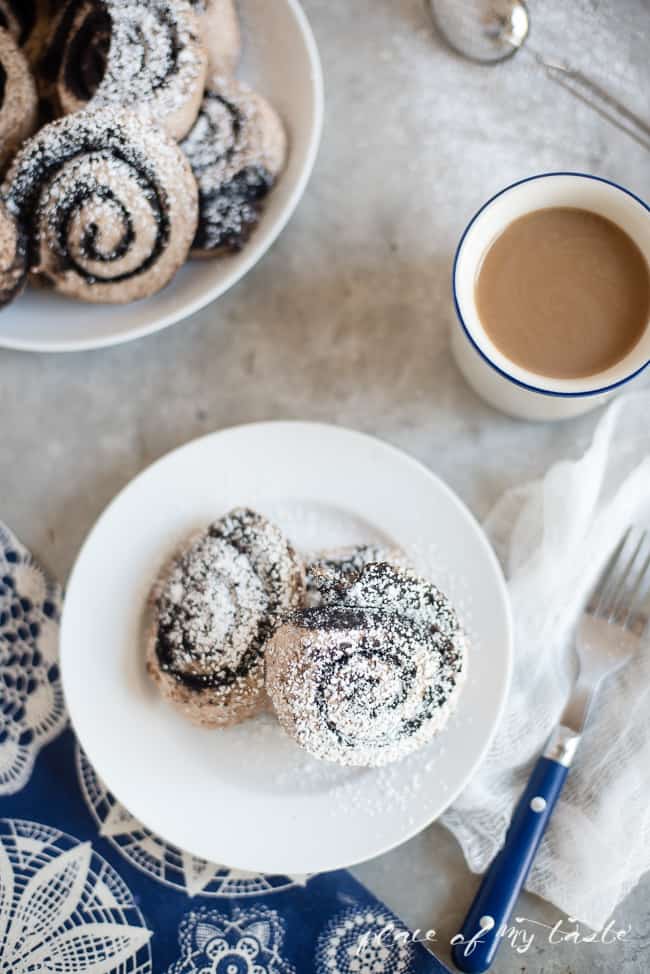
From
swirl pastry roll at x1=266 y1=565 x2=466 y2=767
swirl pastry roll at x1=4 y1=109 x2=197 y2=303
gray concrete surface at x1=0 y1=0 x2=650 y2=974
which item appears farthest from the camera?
gray concrete surface at x1=0 y1=0 x2=650 y2=974

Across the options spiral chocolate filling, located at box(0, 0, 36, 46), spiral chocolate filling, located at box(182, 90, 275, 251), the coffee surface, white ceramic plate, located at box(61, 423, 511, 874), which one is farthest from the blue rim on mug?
spiral chocolate filling, located at box(0, 0, 36, 46)

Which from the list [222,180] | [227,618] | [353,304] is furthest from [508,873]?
[222,180]

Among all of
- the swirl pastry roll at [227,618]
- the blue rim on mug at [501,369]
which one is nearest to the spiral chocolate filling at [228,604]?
the swirl pastry roll at [227,618]

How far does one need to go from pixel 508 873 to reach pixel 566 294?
2.37ft

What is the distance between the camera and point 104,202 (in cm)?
104

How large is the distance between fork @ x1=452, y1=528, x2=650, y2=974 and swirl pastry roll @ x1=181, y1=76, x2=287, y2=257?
0.65 metres

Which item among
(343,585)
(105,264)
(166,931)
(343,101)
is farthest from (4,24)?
(166,931)

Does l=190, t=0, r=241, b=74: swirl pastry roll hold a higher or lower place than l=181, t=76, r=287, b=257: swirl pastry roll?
higher

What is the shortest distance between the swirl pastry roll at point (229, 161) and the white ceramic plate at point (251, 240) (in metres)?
0.03

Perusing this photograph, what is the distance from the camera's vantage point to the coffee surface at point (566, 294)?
103cm

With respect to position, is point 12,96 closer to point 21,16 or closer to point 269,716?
point 21,16

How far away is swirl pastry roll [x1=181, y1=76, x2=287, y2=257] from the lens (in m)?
1.09

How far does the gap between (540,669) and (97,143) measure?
86 cm

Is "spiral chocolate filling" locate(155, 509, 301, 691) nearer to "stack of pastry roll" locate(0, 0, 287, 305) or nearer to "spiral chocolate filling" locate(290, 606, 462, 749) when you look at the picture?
"spiral chocolate filling" locate(290, 606, 462, 749)
